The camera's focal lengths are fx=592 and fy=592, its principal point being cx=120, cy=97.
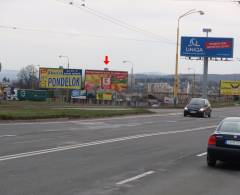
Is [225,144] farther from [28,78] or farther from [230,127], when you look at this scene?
[28,78]

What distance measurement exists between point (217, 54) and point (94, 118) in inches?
1697

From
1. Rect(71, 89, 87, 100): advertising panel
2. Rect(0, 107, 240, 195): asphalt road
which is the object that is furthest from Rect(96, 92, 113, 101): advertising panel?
Rect(0, 107, 240, 195): asphalt road

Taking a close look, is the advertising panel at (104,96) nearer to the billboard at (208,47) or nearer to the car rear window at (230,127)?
the billboard at (208,47)

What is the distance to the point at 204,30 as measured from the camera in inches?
3068

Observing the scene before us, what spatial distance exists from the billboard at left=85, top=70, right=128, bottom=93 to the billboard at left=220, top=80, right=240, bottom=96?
36579 mm

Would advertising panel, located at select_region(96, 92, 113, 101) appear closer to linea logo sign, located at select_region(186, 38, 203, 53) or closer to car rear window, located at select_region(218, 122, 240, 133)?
linea logo sign, located at select_region(186, 38, 203, 53)

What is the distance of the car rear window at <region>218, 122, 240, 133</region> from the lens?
14.5 metres

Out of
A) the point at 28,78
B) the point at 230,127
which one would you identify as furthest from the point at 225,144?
the point at 28,78

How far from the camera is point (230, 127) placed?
14648 millimetres

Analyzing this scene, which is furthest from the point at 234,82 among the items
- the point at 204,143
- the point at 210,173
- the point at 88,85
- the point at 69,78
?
the point at 210,173

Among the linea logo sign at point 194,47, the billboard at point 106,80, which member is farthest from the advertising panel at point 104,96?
the linea logo sign at point 194,47

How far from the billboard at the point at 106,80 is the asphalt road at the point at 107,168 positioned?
173 ft

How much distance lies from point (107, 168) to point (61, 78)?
182ft

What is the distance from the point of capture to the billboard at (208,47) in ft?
254
